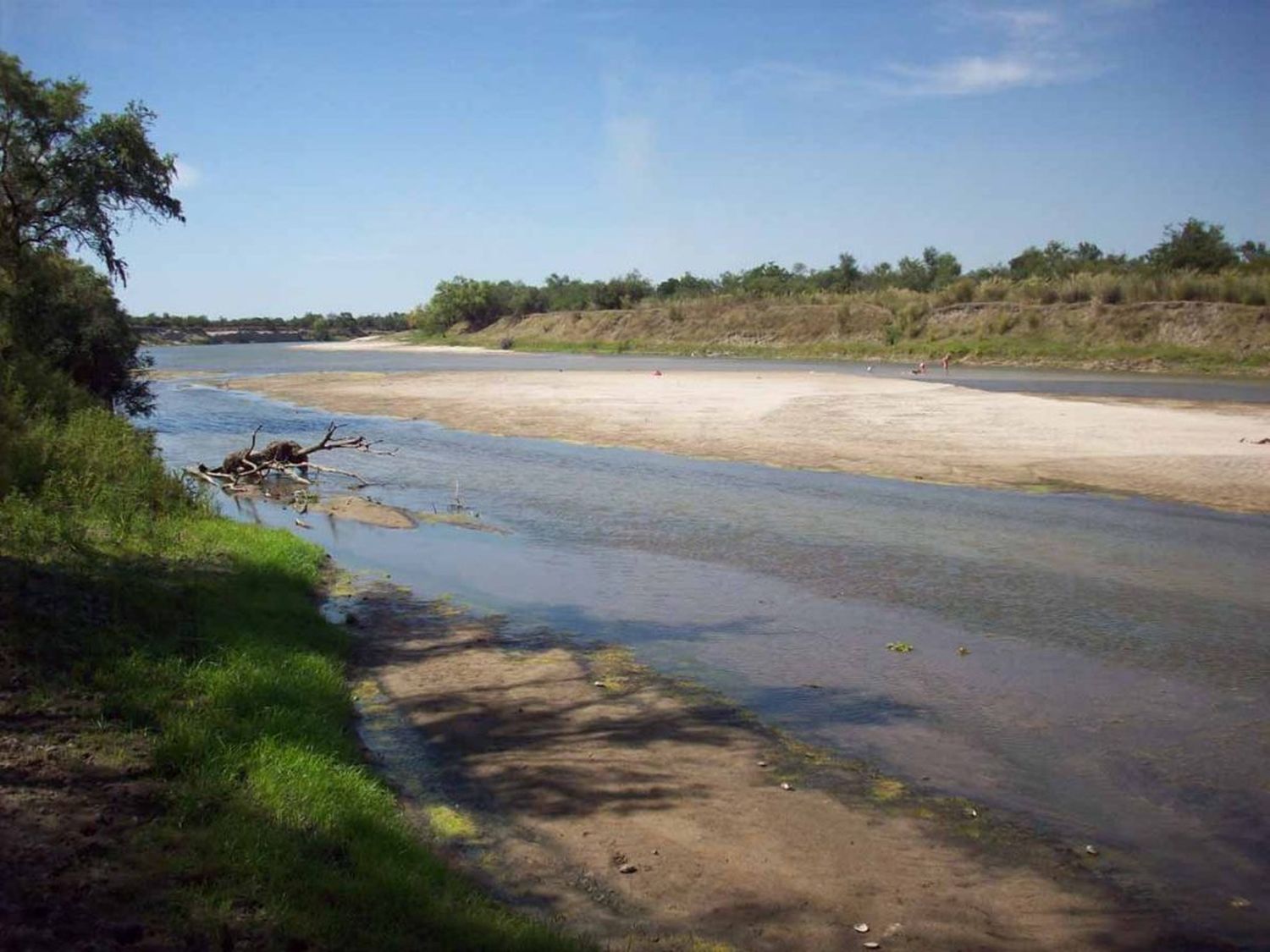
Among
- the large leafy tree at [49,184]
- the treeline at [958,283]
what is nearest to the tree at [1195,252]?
the treeline at [958,283]

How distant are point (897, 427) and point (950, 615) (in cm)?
1771

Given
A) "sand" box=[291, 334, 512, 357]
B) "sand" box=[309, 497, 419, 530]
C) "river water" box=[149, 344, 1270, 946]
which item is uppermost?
"sand" box=[291, 334, 512, 357]

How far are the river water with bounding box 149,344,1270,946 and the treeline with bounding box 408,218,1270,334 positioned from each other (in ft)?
170

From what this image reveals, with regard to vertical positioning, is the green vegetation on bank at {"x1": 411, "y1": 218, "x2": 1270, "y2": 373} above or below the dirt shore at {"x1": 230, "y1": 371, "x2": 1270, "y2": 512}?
above

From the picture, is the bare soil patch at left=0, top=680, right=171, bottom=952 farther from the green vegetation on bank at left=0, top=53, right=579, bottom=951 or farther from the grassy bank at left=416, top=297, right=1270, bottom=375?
the grassy bank at left=416, top=297, right=1270, bottom=375

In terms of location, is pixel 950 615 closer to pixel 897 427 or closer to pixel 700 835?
pixel 700 835

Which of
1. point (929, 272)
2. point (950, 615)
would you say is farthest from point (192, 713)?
point (929, 272)

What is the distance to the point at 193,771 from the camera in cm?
640

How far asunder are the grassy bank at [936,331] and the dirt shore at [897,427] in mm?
19949

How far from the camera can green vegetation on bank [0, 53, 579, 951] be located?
16.3 feet

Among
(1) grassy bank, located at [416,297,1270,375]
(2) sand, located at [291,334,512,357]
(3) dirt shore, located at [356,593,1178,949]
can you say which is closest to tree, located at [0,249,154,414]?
(3) dirt shore, located at [356,593,1178,949]

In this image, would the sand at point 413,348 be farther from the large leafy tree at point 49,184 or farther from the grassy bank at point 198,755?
the grassy bank at point 198,755

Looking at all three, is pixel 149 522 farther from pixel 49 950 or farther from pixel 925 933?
pixel 925 933

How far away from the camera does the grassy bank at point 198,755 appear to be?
4.88 meters
